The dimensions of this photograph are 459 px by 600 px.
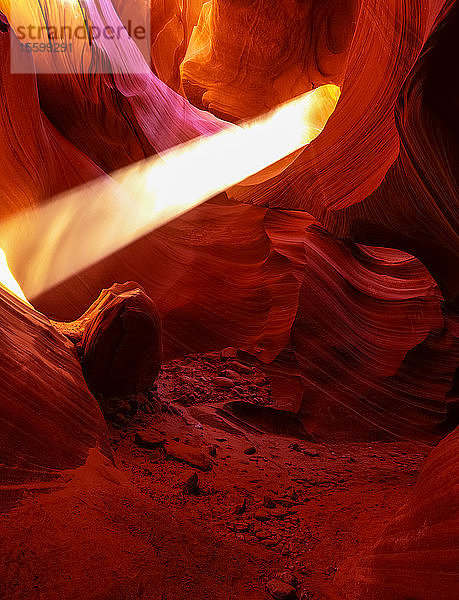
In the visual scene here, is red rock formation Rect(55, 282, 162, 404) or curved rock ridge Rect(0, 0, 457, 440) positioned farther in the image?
red rock formation Rect(55, 282, 162, 404)

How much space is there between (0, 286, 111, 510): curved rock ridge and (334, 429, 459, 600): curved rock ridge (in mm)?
1842

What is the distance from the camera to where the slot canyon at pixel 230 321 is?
2.45m

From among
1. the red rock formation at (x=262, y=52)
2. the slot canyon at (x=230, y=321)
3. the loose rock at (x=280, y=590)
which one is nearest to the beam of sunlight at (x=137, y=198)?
the slot canyon at (x=230, y=321)

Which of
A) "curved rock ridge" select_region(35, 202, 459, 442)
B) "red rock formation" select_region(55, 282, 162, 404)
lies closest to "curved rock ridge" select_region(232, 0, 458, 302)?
"curved rock ridge" select_region(35, 202, 459, 442)

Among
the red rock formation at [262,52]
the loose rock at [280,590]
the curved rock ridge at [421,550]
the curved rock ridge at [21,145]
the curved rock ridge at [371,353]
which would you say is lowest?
the curved rock ridge at [371,353]

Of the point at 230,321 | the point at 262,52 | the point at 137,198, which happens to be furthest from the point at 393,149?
the point at 262,52

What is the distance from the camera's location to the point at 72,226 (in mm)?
6297

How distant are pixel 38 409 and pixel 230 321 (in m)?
4.53

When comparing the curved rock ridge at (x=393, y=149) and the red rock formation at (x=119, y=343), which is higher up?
the curved rock ridge at (x=393, y=149)

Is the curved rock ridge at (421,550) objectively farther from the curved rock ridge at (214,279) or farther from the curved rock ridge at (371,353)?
the curved rock ridge at (214,279)

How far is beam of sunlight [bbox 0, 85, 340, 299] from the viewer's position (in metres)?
5.54

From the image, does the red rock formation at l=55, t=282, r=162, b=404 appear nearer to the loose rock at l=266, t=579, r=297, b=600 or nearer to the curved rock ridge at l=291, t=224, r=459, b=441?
the loose rock at l=266, t=579, r=297, b=600

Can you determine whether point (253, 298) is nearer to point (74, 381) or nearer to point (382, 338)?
point (382, 338)

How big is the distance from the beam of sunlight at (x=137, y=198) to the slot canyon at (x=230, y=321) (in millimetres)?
42
